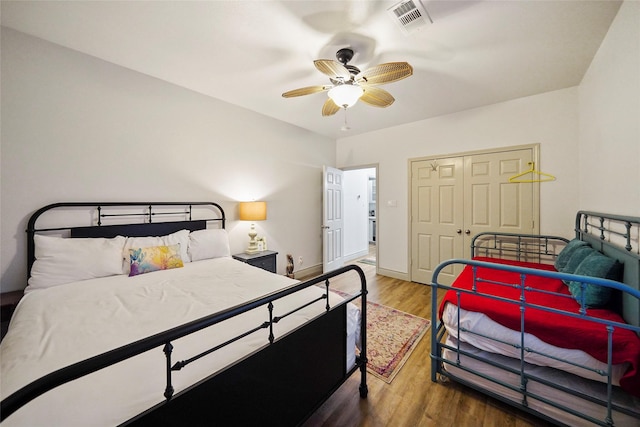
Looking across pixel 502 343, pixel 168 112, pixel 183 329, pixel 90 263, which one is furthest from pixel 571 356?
pixel 168 112

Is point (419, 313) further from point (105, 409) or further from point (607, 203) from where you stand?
point (105, 409)

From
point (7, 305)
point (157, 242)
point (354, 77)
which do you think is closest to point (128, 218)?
point (157, 242)

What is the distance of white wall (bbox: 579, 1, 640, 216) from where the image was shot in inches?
61.0

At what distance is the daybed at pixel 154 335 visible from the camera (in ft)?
2.63

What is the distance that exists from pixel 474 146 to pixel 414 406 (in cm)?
329

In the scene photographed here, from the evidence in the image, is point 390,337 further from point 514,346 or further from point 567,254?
point 567,254

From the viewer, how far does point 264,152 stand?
375 centimetres

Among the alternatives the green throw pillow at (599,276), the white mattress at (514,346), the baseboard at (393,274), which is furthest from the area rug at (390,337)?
the green throw pillow at (599,276)

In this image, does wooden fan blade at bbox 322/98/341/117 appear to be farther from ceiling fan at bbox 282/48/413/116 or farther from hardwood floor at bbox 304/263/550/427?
hardwood floor at bbox 304/263/550/427

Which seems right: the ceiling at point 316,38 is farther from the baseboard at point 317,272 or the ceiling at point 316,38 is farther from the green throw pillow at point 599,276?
the baseboard at point 317,272

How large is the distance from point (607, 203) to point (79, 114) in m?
4.71

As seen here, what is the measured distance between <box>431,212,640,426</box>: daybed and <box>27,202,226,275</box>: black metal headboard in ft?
8.92

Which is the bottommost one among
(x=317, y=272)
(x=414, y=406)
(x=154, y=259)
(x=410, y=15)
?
(x=414, y=406)

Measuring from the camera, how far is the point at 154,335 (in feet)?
2.43
